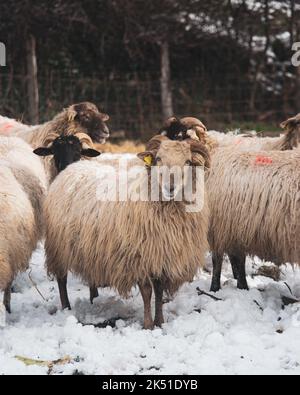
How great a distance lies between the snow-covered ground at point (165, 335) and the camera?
184 inches

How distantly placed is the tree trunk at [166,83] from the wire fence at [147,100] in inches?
17.9

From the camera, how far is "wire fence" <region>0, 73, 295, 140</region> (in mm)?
15410

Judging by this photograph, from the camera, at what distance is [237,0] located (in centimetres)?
1695

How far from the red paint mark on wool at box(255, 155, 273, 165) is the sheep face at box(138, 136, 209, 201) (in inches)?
34.6

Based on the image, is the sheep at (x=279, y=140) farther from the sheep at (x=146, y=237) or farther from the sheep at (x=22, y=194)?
the sheep at (x=146, y=237)

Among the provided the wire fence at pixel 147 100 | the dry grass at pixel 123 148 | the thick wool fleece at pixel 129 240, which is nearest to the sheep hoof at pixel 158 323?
the thick wool fleece at pixel 129 240

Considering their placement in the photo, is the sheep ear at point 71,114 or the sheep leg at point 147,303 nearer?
the sheep leg at point 147,303

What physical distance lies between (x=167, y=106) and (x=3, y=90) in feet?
12.0

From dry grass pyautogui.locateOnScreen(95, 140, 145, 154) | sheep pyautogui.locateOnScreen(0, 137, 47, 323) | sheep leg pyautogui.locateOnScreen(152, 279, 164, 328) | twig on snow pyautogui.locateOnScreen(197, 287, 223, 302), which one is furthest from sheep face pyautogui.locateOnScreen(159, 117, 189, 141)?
dry grass pyautogui.locateOnScreen(95, 140, 145, 154)

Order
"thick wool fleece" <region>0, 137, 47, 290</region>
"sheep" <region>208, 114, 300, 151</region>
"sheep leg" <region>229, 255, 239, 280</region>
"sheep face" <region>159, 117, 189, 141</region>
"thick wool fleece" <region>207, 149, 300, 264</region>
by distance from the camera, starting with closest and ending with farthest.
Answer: "thick wool fleece" <region>0, 137, 47, 290</region> → "thick wool fleece" <region>207, 149, 300, 264</region> → "sheep leg" <region>229, 255, 239, 280</region> → "sheep face" <region>159, 117, 189, 141</region> → "sheep" <region>208, 114, 300, 151</region>

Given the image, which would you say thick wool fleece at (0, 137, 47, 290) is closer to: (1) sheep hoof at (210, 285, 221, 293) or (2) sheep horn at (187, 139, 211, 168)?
(2) sheep horn at (187, 139, 211, 168)

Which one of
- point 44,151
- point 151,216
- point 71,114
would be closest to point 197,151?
point 151,216

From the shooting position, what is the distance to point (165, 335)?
17.3 feet

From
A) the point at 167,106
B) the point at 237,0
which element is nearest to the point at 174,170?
the point at 167,106
